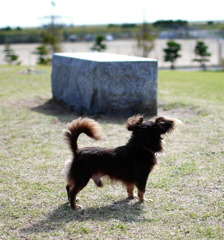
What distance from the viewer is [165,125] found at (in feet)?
12.8

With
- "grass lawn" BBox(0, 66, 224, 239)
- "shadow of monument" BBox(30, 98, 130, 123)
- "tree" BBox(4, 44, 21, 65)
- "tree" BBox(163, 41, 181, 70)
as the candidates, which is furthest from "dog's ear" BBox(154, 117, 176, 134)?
"tree" BBox(163, 41, 181, 70)

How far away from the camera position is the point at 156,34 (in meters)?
34.0

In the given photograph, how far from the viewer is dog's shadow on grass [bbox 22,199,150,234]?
11.8ft

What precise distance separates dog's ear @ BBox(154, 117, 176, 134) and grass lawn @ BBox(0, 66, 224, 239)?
0.86 metres

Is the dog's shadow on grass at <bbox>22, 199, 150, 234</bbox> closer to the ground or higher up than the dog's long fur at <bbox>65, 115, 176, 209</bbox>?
closer to the ground

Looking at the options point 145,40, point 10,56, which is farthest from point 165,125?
point 145,40

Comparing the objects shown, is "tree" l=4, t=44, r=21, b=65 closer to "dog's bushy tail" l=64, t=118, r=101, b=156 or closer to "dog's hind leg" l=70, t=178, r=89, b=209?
"dog's bushy tail" l=64, t=118, r=101, b=156

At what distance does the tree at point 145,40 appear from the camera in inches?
1321

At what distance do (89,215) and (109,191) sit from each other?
0.71 m

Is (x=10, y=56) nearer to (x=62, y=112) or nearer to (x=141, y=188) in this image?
(x=62, y=112)

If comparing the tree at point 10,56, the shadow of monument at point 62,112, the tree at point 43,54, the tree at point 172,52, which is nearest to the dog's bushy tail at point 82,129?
the shadow of monument at point 62,112

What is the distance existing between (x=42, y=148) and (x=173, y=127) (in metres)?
3.07

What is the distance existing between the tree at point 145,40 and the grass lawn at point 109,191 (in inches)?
1024

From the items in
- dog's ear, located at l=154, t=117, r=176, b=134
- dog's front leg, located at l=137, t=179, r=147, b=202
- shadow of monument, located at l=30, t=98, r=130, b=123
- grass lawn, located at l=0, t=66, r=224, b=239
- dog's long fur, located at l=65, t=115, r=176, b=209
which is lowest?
shadow of monument, located at l=30, t=98, r=130, b=123
